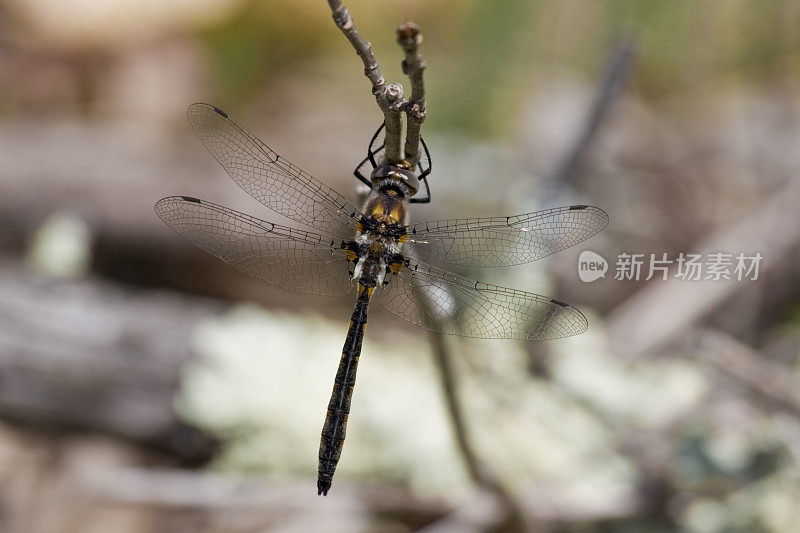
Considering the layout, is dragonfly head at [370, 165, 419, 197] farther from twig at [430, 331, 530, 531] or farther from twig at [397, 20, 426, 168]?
twig at [430, 331, 530, 531]

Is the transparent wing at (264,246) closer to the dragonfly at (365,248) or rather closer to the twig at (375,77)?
the dragonfly at (365,248)

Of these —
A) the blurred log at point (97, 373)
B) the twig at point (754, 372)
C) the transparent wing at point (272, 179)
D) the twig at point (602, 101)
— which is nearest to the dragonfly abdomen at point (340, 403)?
the transparent wing at point (272, 179)

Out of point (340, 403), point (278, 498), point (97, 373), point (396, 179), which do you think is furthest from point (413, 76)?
point (97, 373)

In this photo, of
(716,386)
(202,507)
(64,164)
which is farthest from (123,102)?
(716,386)

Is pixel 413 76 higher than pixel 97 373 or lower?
lower

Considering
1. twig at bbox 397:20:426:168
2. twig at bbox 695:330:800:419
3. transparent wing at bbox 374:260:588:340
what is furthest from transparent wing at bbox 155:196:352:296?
twig at bbox 695:330:800:419

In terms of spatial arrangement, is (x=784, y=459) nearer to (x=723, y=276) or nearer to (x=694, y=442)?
(x=694, y=442)

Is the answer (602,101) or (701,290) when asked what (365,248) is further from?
(701,290)
